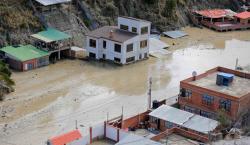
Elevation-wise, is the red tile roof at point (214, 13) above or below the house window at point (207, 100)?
above

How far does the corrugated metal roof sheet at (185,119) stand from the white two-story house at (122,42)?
14.4 metres

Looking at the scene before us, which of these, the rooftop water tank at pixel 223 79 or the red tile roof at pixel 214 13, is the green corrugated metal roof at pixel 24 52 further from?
the red tile roof at pixel 214 13

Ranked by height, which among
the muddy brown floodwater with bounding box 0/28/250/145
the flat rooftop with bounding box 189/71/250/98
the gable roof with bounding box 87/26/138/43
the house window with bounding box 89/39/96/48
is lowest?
the muddy brown floodwater with bounding box 0/28/250/145

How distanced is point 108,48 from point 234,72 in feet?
47.0

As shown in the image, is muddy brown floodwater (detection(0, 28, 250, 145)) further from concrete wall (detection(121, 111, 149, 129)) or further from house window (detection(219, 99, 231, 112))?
house window (detection(219, 99, 231, 112))

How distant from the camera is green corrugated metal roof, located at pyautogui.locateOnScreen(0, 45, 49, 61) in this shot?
44.7 meters

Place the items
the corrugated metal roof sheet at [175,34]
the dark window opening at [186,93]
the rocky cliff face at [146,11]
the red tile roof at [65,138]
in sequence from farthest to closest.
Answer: the corrugated metal roof sheet at [175,34]
the rocky cliff face at [146,11]
the dark window opening at [186,93]
the red tile roof at [65,138]

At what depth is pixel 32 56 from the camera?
1777 inches

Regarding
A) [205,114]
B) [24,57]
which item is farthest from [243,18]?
[205,114]

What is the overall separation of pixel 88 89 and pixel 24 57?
7126 mm

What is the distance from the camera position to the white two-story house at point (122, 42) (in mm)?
46906

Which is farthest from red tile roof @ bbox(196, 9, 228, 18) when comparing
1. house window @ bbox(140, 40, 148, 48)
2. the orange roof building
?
house window @ bbox(140, 40, 148, 48)

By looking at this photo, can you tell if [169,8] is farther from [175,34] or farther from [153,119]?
[153,119]

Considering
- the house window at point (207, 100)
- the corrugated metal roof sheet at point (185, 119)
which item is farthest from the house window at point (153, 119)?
the house window at point (207, 100)
